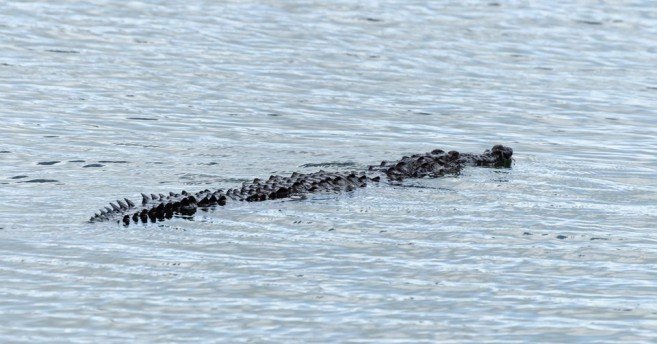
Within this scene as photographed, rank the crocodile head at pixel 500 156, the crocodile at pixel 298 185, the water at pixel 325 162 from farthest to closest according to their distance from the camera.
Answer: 1. the crocodile head at pixel 500 156
2. the crocodile at pixel 298 185
3. the water at pixel 325 162

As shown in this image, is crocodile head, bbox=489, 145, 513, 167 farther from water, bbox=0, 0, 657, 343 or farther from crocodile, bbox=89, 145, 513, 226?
water, bbox=0, 0, 657, 343

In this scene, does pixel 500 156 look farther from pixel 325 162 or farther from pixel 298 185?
pixel 298 185

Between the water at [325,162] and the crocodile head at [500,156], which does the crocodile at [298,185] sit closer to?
the crocodile head at [500,156]

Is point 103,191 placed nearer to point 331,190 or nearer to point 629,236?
point 331,190

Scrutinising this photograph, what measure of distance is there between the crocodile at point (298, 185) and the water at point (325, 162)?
0.76 feet

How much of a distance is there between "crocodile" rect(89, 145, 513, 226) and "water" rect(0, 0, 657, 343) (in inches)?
9.1

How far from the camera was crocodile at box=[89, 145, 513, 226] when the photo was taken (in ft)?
48.0

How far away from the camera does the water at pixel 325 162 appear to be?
11914 mm

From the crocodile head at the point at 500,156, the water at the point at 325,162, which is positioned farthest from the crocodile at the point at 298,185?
the water at the point at 325,162

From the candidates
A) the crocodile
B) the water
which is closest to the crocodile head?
the crocodile

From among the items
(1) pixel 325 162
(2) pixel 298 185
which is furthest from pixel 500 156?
(2) pixel 298 185

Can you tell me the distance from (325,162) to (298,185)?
263 cm

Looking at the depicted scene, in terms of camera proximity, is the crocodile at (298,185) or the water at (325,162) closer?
the water at (325,162)

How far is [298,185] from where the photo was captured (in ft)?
52.6
